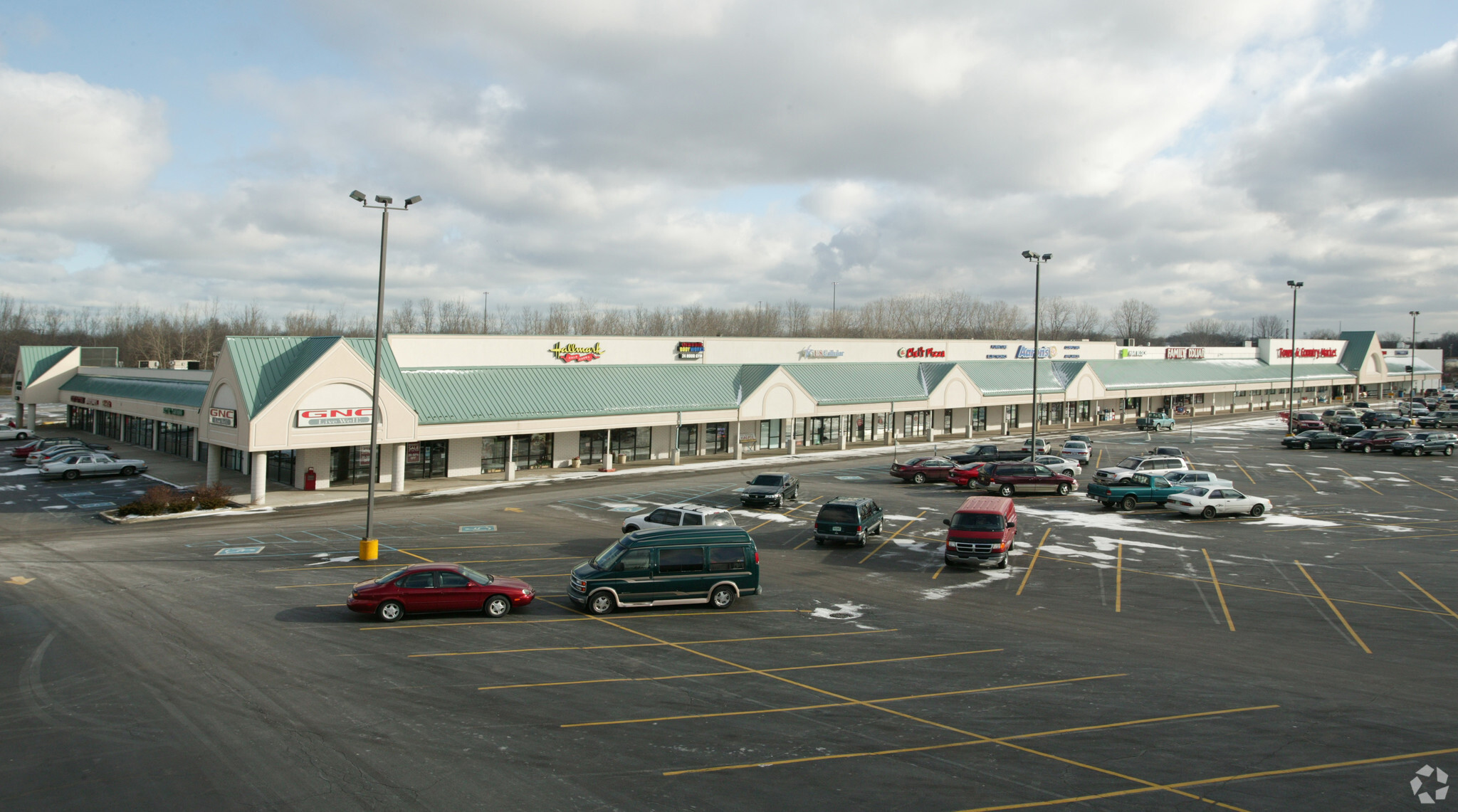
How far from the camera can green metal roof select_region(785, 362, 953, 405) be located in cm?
5956

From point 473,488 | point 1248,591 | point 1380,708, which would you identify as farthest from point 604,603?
point 473,488

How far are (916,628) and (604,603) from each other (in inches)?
296

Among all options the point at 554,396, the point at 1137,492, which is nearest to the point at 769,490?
the point at 554,396

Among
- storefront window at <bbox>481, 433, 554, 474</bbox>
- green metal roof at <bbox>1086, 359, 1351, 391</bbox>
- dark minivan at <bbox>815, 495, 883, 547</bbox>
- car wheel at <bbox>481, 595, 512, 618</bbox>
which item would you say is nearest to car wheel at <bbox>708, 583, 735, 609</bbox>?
car wheel at <bbox>481, 595, 512, 618</bbox>

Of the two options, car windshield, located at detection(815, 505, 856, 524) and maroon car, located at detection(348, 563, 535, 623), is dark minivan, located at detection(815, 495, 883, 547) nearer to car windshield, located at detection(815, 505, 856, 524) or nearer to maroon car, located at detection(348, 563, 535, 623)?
car windshield, located at detection(815, 505, 856, 524)

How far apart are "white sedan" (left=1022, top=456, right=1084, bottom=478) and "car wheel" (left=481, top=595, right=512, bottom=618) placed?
2931 cm

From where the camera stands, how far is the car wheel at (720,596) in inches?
824

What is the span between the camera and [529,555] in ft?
87.2

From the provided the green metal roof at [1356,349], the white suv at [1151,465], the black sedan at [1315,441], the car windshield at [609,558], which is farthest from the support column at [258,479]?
the green metal roof at [1356,349]

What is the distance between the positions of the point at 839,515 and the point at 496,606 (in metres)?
13.1

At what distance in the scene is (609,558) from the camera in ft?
68.4

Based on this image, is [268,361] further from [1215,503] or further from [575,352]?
[1215,503]

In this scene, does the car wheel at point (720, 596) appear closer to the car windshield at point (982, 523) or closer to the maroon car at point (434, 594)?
the maroon car at point (434, 594)

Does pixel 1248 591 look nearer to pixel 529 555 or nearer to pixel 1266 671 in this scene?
pixel 1266 671
